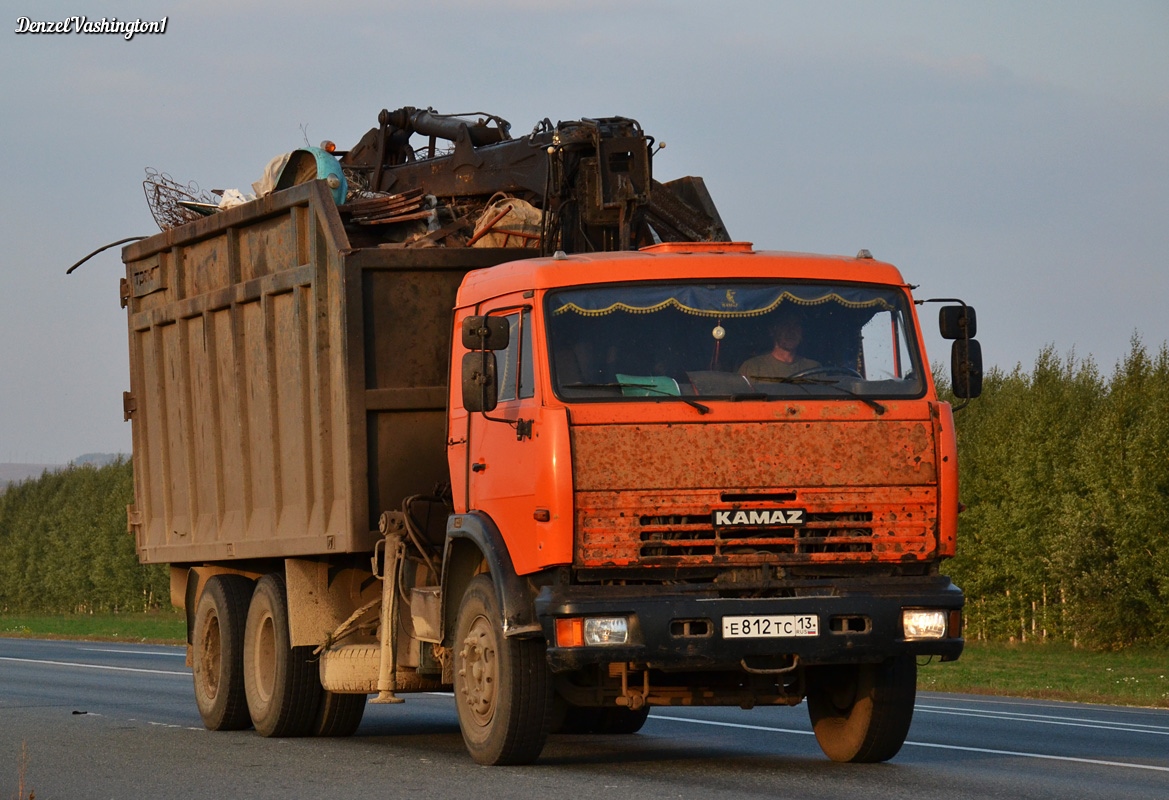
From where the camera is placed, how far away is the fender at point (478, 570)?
9789mm

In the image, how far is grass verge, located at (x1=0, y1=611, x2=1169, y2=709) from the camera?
23.2m

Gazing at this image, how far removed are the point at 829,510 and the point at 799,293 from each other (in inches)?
50.9

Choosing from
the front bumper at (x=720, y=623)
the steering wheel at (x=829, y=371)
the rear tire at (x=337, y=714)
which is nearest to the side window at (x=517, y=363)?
the front bumper at (x=720, y=623)

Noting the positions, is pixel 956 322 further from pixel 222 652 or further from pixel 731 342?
pixel 222 652

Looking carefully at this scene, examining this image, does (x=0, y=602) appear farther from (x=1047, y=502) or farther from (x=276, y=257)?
(x=276, y=257)

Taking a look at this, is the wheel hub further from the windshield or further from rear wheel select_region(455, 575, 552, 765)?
Result: the windshield

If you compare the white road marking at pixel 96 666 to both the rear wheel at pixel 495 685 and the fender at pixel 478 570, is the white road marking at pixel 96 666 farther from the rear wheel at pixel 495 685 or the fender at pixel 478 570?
the rear wheel at pixel 495 685

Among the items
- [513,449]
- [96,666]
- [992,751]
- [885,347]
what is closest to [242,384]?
[513,449]

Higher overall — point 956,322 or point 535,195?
point 535,195

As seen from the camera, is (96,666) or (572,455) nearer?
(572,455)

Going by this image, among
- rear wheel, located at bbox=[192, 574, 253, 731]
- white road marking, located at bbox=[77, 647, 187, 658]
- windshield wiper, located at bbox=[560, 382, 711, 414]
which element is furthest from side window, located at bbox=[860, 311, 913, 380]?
white road marking, located at bbox=[77, 647, 187, 658]

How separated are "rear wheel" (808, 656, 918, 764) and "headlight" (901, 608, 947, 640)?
27.9 inches

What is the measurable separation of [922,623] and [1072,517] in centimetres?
3316

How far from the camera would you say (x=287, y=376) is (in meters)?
12.8
